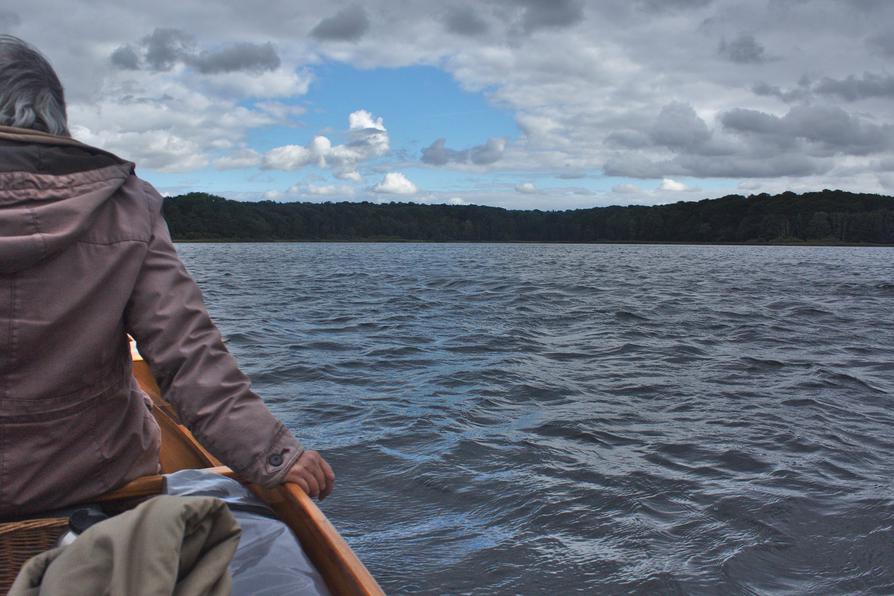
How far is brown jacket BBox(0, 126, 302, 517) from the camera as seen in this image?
1735 mm

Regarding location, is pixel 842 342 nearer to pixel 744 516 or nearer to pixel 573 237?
pixel 744 516

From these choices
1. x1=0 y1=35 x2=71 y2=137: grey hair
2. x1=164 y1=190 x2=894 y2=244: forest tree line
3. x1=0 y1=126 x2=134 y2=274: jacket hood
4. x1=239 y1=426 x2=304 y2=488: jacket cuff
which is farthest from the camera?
x1=164 y1=190 x2=894 y2=244: forest tree line

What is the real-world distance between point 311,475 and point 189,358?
0.52 metres

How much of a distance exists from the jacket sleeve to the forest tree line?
118598 millimetres

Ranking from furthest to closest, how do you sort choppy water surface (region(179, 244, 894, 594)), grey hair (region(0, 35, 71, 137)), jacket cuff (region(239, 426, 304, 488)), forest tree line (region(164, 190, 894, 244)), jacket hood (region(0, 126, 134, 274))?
forest tree line (region(164, 190, 894, 244))
choppy water surface (region(179, 244, 894, 594))
jacket cuff (region(239, 426, 304, 488))
grey hair (region(0, 35, 71, 137))
jacket hood (region(0, 126, 134, 274))

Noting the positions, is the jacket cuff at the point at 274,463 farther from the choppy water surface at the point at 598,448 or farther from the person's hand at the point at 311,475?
the choppy water surface at the point at 598,448

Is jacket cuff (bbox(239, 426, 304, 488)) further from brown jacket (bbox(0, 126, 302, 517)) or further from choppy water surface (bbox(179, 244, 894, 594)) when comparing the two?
choppy water surface (bbox(179, 244, 894, 594))

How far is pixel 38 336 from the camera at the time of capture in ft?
5.81

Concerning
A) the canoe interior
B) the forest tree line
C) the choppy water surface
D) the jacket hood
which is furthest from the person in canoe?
the forest tree line

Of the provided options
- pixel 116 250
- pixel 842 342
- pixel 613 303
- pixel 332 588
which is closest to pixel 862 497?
pixel 332 588

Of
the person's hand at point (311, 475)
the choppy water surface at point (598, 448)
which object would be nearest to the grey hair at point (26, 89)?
the person's hand at point (311, 475)

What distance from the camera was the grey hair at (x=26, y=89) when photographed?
1.83 metres

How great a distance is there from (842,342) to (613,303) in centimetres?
690

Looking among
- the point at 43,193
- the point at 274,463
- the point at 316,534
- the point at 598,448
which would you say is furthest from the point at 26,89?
the point at 598,448
